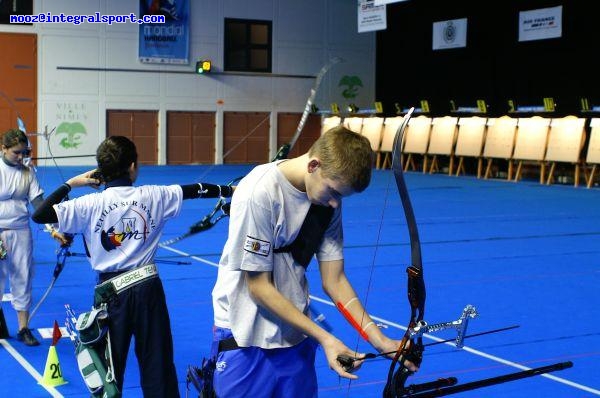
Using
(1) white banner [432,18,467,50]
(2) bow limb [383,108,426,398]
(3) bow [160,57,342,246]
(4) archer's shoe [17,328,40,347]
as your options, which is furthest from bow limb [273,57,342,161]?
(1) white banner [432,18,467,50]

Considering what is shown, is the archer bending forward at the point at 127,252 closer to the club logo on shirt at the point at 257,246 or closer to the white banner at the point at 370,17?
the club logo on shirt at the point at 257,246

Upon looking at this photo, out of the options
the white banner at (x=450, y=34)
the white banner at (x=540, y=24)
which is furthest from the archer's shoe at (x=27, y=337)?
the white banner at (x=450, y=34)

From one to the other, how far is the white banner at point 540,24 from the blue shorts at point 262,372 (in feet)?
70.5

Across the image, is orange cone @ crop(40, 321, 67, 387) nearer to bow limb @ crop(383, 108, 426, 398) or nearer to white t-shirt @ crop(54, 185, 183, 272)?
white t-shirt @ crop(54, 185, 183, 272)

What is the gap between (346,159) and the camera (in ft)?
8.07

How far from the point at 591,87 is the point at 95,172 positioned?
2072cm

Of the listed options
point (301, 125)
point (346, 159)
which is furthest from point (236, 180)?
point (346, 159)

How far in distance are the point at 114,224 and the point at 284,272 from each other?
1.61 metres

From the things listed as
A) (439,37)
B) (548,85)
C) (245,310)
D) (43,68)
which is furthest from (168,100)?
(245,310)

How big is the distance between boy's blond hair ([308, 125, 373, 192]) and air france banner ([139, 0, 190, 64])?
2639cm

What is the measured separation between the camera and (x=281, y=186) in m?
2.67

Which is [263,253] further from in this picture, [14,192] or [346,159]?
[14,192]

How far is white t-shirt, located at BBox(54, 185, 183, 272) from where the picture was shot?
164 inches

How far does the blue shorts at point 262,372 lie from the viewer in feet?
9.31
